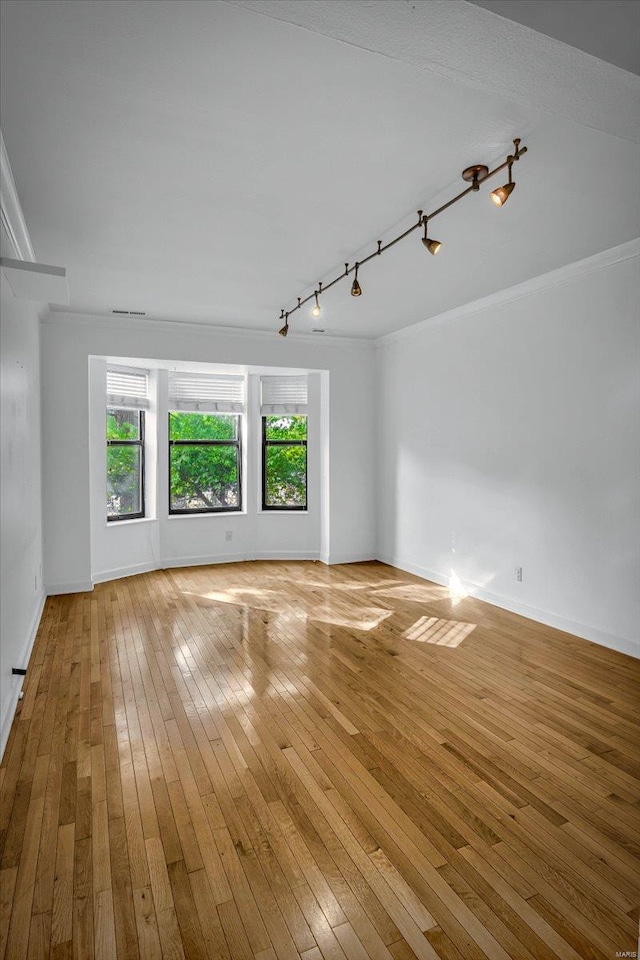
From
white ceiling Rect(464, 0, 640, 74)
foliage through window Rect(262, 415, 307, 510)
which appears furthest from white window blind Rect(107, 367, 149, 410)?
white ceiling Rect(464, 0, 640, 74)

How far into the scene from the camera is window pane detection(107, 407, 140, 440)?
240 inches

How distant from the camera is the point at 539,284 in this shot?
4301 millimetres

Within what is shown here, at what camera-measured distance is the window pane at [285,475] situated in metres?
7.10

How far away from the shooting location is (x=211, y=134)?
2305 millimetres

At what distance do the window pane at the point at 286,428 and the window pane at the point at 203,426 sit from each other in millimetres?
439

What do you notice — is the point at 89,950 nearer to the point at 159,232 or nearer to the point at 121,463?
the point at 159,232

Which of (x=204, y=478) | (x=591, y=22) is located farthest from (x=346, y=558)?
(x=591, y=22)

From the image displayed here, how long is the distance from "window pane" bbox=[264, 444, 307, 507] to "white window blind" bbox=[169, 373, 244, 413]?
79 cm

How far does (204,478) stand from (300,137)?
4934mm

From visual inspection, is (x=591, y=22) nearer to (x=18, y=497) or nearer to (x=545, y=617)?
(x=18, y=497)

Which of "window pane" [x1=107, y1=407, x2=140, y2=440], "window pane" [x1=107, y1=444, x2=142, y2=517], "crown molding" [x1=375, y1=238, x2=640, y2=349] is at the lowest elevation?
"window pane" [x1=107, y1=444, x2=142, y2=517]

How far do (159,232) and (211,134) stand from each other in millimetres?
1197

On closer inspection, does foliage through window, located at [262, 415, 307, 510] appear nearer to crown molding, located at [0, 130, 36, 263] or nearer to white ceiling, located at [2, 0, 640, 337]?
white ceiling, located at [2, 0, 640, 337]

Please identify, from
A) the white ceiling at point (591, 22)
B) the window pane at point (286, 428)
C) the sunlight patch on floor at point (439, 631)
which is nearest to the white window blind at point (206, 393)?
the window pane at point (286, 428)
